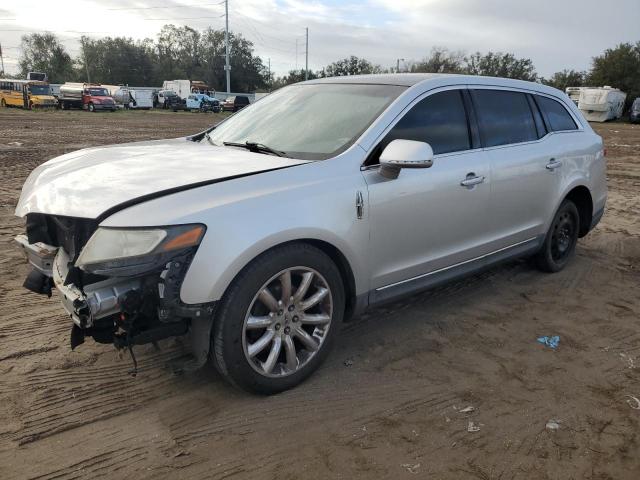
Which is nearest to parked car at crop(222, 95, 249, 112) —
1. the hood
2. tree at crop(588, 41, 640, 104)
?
tree at crop(588, 41, 640, 104)

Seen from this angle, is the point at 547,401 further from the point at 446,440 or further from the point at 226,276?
the point at 226,276

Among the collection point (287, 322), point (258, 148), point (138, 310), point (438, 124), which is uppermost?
point (438, 124)

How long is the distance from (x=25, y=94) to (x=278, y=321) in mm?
42692

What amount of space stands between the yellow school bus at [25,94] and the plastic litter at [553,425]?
4280 cm

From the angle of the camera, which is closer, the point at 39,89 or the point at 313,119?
the point at 313,119

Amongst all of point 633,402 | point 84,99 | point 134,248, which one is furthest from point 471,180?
point 84,99

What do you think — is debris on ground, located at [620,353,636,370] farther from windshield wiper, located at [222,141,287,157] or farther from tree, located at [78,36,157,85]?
tree, located at [78,36,157,85]

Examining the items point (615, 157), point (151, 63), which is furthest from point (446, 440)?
point (151, 63)

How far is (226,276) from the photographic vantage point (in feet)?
8.18

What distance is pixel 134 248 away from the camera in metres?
2.37

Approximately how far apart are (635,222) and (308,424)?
22.0ft

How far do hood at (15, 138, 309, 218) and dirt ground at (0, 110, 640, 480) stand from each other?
1.06m

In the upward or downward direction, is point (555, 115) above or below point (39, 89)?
below

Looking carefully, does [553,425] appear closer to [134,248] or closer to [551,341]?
[551,341]
